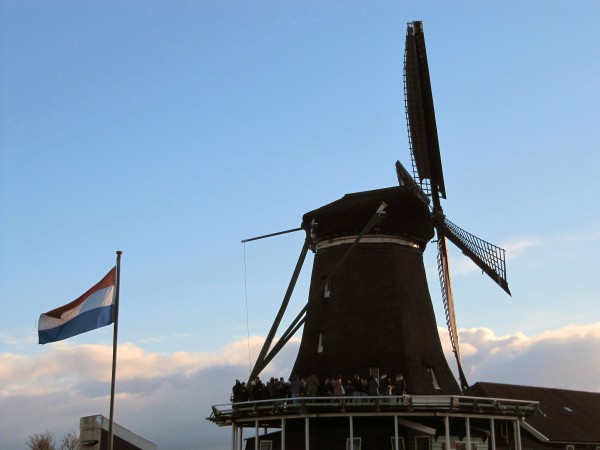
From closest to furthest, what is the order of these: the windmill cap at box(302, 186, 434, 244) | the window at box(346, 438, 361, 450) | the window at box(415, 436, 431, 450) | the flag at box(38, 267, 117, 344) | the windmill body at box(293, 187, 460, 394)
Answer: the flag at box(38, 267, 117, 344), the window at box(346, 438, 361, 450), the window at box(415, 436, 431, 450), the windmill body at box(293, 187, 460, 394), the windmill cap at box(302, 186, 434, 244)

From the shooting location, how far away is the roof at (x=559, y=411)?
1613 inches

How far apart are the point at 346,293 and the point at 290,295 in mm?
2168

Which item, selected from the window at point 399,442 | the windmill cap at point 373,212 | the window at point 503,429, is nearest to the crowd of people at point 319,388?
the window at point 399,442

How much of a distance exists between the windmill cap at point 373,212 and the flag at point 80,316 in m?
12.6

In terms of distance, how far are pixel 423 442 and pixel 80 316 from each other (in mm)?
13420

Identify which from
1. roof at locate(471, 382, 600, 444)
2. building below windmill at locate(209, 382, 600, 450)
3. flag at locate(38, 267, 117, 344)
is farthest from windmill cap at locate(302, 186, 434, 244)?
flag at locate(38, 267, 117, 344)

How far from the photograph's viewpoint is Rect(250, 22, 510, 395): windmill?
32.5 m

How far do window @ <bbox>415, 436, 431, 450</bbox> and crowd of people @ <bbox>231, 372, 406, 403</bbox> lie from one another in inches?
79.7

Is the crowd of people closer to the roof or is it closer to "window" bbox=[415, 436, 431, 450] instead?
"window" bbox=[415, 436, 431, 450]

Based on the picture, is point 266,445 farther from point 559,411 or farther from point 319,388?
point 559,411

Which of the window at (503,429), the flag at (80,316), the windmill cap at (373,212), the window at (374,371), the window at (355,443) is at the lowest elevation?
the window at (355,443)

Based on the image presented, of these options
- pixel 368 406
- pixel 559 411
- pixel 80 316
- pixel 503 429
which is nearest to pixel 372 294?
pixel 368 406

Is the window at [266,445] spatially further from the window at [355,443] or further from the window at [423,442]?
the window at [423,442]

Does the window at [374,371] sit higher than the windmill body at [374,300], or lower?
lower
